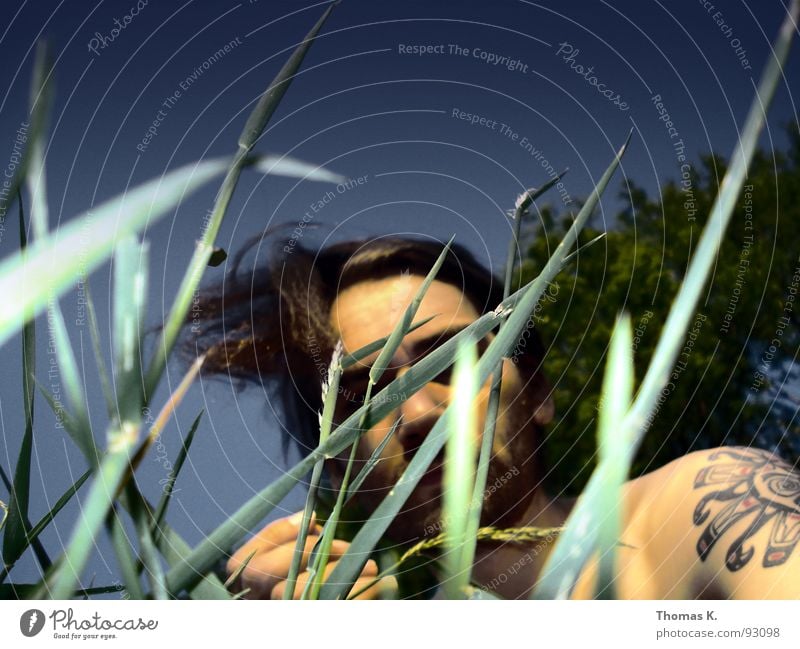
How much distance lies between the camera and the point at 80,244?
88 centimetres

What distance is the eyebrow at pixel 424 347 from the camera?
1.05m

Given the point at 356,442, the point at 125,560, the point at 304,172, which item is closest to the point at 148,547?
the point at 125,560

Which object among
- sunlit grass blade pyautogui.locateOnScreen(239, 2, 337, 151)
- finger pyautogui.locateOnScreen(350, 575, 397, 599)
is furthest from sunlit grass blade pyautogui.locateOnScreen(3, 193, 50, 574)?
finger pyautogui.locateOnScreen(350, 575, 397, 599)

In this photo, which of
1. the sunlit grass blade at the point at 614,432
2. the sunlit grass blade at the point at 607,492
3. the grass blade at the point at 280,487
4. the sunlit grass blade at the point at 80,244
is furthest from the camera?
the sunlit grass blade at the point at 614,432

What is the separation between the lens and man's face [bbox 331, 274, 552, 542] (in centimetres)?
104

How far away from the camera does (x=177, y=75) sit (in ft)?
3.29

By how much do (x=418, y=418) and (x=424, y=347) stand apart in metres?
0.09

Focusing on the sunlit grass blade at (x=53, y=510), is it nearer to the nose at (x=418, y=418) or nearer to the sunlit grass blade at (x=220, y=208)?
the sunlit grass blade at (x=220, y=208)

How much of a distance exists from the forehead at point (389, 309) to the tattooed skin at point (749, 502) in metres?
0.36

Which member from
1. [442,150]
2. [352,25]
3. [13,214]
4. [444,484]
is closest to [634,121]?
→ [442,150]

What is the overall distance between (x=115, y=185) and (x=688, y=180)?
0.71 m

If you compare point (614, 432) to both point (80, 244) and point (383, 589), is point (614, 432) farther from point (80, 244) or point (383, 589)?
point (80, 244)

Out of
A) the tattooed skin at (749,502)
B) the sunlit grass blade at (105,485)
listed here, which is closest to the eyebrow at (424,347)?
the tattooed skin at (749,502)
